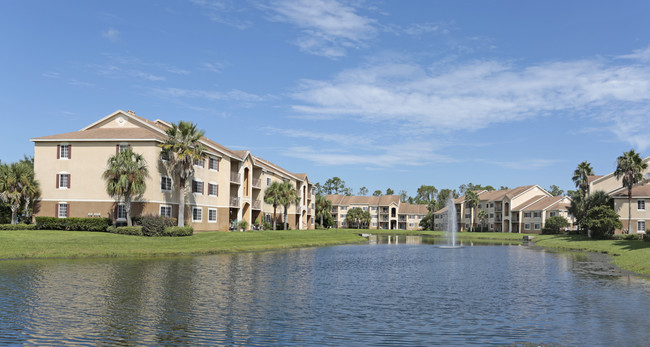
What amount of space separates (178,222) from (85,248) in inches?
692

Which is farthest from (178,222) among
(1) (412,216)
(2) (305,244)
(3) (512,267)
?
(1) (412,216)

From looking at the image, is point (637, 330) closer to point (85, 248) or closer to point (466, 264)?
point (466, 264)

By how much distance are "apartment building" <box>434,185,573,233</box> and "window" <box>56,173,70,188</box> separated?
89734mm

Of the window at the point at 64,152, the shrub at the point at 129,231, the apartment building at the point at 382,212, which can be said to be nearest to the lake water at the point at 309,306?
the shrub at the point at 129,231

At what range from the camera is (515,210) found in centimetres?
12269

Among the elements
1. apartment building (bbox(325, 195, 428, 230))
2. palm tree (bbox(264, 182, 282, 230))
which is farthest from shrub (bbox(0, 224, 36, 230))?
apartment building (bbox(325, 195, 428, 230))

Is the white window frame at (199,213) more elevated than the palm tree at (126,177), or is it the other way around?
the palm tree at (126,177)

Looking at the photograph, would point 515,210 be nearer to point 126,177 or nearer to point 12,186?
point 126,177

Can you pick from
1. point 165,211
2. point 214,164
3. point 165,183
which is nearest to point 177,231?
point 165,211

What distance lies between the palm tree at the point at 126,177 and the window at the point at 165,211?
3.45 meters

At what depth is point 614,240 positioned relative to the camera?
2576 inches

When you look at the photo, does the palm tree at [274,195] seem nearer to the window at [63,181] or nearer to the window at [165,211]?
the window at [165,211]

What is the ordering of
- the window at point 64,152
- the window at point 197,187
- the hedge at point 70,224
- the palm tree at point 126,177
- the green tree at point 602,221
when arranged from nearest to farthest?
the palm tree at point 126,177 < the hedge at point 70,224 < the window at point 64,152 < the window at point 197,187 < the green tree at point 602,221

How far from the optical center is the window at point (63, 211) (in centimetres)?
5541
